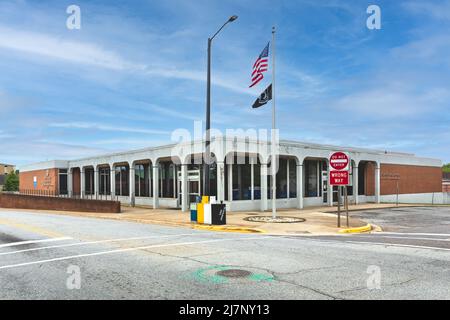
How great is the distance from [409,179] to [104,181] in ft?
102

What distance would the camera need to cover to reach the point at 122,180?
1502 inches

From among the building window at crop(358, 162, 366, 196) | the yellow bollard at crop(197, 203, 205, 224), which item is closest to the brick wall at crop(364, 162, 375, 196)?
the building window at crop(358, 162, 366, 196)

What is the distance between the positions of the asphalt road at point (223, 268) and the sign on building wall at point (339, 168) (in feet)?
12.9

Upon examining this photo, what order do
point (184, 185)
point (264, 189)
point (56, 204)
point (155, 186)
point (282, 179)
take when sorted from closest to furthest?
1. point (264, 189)
2. point (184, 185)
3. point (282, 179)
4. point (155, 186)
5. point (56, 204)

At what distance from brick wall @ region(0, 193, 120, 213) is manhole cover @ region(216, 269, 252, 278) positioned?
67.3 ft

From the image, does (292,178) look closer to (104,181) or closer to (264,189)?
(264,189)

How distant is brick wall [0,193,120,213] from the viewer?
28138 millimetres

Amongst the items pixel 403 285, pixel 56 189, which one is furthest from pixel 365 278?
pixel 56 189

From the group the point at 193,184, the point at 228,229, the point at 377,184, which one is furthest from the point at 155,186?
the point at 377,184

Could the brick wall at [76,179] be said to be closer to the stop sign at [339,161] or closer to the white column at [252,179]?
the white column at [252,179]

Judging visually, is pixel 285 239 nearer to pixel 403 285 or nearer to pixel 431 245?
pixel 431 245

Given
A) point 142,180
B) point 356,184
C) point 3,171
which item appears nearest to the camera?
point 356,184
